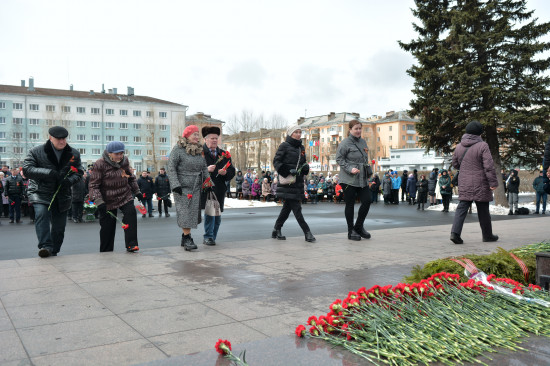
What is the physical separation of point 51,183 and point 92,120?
87.9 meters

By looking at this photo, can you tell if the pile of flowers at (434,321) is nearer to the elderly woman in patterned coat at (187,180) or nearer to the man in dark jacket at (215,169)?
the elderly woman in patterned coat at (187,180)

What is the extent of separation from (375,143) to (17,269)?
11961 cm

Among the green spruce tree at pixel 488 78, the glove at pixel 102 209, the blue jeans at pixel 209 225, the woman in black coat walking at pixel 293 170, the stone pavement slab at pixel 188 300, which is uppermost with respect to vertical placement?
the green spruce tree at pixel 488 78

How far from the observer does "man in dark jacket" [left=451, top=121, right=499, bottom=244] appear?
25.6 ft

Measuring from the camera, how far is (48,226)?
6633mm

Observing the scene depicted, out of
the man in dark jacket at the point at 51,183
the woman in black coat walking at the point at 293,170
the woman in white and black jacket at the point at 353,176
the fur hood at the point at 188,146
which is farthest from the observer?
the woman in white and black jacket at the point at 353,176

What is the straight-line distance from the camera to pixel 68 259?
635cm

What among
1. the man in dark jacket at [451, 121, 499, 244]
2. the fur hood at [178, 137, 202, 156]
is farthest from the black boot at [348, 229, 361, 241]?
the fur hood at [178, 137, 202, 156]

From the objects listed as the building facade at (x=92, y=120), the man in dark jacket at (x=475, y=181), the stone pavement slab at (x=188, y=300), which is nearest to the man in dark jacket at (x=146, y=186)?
the stone pavement slab at (x=188, y=300)

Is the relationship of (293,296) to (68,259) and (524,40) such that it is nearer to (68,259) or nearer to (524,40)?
(68,259)

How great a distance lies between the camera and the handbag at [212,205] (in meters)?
7.59

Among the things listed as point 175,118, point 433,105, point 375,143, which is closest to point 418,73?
point 433,105

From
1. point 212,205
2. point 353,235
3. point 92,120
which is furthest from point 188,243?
point 92,120

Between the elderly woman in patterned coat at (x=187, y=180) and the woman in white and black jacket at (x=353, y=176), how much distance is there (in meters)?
2.50
